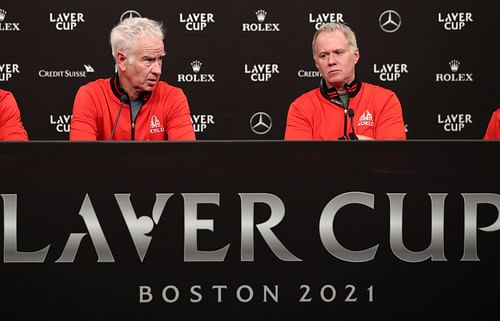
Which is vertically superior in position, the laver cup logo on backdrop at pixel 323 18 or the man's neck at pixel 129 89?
the laver cup logo on backdrop at pixel 323 18

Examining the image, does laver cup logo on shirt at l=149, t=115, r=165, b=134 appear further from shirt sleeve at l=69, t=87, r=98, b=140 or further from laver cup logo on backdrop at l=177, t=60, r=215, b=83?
laver cup logo on backdrop at l=177, t=60, r=215, b=83

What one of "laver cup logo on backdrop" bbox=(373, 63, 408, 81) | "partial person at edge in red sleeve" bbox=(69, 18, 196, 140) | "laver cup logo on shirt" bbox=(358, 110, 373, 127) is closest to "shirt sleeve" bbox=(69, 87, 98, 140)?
"partial person at edge in red sleeve" bbox=(69, 18, 196, 140)

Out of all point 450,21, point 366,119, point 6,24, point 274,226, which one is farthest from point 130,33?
point 450,21

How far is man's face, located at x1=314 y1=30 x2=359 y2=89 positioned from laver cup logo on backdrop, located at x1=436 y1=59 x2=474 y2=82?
0.93 m

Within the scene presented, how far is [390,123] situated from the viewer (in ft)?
10.6

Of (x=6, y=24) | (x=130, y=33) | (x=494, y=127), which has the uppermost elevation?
(x=6, y=24)

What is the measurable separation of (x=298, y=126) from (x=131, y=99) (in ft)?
2.66

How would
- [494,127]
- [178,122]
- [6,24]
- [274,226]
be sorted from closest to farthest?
[274,226], [178,122], [494,127], [6,24]

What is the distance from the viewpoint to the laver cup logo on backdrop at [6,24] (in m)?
4.01

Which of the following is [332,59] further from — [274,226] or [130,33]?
[274,226]

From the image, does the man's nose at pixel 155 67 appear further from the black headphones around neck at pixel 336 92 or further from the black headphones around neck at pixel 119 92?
the black headphones around neck at pixel 336 92

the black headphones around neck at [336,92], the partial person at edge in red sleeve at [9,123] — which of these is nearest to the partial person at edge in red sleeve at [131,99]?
the partial person at edge in red sleeve at [9,123]

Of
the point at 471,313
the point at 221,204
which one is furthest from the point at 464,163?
the point at 221,204

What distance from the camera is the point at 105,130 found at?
9.69 feet
